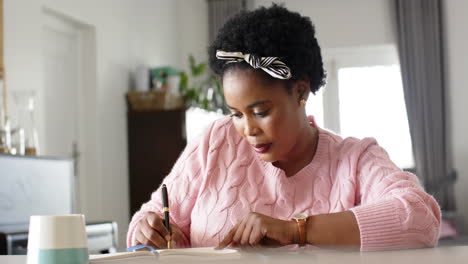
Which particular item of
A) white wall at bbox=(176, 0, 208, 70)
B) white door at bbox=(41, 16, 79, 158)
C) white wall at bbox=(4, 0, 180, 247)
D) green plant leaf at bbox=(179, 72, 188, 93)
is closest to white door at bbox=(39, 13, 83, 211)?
white door at bbox=(41, 16, 79, 158)

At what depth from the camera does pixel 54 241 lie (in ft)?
3.00

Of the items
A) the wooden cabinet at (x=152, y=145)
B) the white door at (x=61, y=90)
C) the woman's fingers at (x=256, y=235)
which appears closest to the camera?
the woman's fingers at (x=256, y=235)

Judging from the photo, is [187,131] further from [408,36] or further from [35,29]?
[408,36]

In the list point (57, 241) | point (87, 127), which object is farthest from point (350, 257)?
point (87, 127)

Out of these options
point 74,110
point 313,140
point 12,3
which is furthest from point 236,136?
point 74,110

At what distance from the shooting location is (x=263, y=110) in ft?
4.35

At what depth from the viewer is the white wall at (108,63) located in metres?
3.83

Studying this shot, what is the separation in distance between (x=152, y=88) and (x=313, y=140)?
400cm

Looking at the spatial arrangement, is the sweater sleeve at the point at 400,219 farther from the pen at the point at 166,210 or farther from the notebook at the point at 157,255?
the pen at the point at 166,210

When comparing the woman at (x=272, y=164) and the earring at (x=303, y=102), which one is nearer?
the woman at (x=272, y=164)

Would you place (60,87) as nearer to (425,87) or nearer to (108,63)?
(108,63)

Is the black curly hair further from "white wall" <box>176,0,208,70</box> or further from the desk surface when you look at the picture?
"white wall" <box>176,0,208,70</box>

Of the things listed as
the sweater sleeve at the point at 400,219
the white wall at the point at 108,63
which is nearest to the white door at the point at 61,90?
the white wall at the point at 108,63

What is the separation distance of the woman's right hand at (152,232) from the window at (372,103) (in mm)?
4863
